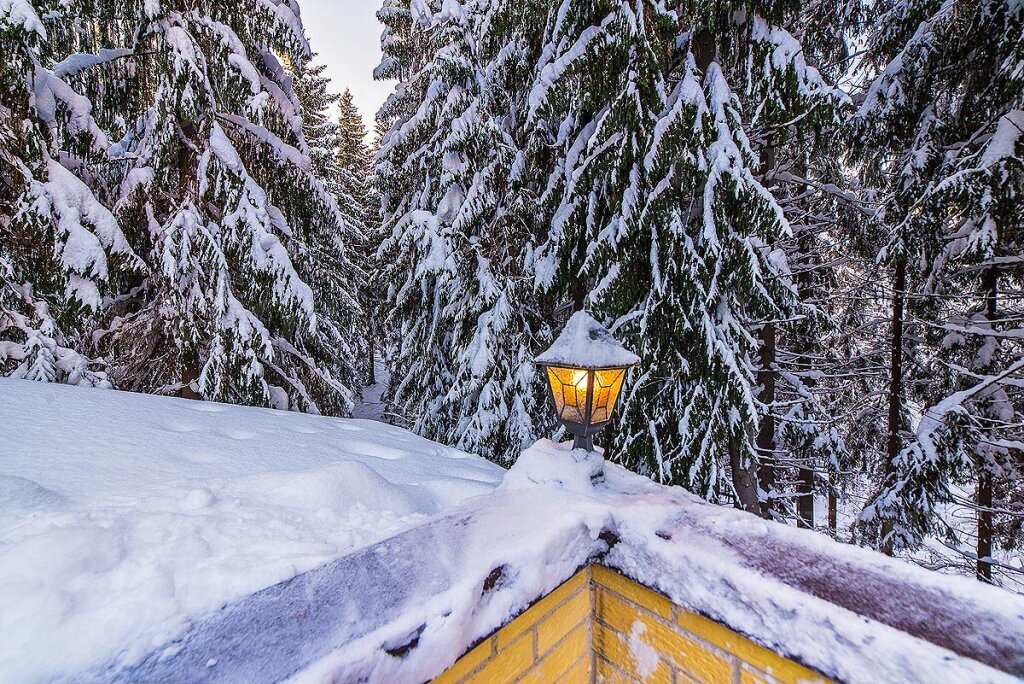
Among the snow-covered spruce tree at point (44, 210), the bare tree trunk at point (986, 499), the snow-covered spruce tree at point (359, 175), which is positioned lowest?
the bare tree trunk at point (986, 499)

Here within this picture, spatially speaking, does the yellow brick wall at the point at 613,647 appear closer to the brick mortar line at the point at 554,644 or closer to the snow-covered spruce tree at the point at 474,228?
the brick mortar line at the point at 554,644

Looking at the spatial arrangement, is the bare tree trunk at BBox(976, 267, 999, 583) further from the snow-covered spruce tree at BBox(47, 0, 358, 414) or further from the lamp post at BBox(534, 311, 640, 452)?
the snow-covered spruce tree at BBox(47, 0, 358, 414)

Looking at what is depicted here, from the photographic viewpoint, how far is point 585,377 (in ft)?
6.71

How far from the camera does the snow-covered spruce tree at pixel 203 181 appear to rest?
4.56m

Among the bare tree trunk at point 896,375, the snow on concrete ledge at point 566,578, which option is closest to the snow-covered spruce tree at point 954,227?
the bare tree trunk at point 896,375

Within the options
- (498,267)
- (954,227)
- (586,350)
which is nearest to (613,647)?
(586,350)

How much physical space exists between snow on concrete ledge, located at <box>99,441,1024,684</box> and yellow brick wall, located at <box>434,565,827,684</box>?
71 mm

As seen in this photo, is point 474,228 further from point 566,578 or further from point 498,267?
point 566,578

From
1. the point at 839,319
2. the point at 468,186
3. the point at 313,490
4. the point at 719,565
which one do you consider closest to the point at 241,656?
the point at 313,490

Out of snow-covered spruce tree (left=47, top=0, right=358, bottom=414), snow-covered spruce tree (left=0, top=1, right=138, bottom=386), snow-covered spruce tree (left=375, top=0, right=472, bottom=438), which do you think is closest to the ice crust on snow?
snow-covered spruce tree (left=0, top=1, right=138, bottom=386)

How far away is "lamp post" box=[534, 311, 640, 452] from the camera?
2023mm

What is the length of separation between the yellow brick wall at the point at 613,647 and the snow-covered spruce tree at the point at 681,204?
3.51 metres

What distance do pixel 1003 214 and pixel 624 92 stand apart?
4027 millimetres

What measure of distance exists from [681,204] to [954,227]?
3.90 metres
